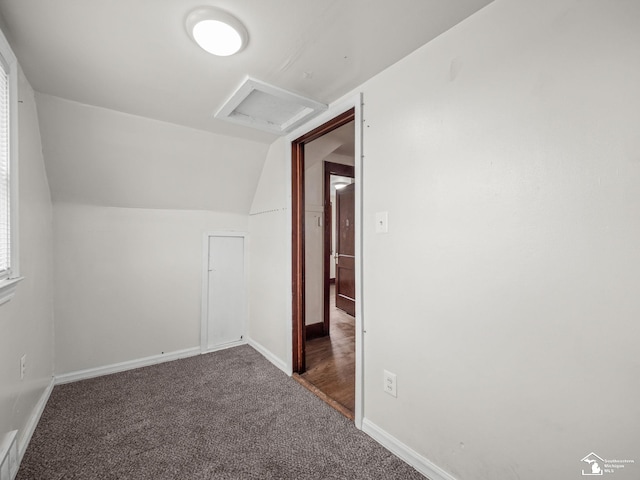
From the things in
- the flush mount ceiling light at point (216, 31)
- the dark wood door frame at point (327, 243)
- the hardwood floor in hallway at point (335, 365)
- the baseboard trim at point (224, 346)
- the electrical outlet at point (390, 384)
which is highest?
the flush mount ceiling light at point (216, 31)

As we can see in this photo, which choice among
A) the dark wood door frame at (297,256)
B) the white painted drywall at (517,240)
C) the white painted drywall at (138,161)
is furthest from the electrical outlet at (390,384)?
the white painted drywall at (138,161)

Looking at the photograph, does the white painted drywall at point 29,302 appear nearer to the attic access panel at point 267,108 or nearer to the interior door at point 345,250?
the attic access panel at point 267,108

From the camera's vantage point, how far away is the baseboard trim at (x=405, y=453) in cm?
144

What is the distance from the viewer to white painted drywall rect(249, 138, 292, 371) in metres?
2.63

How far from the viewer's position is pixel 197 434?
1.79 m

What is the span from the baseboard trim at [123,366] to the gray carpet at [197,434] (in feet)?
0.30

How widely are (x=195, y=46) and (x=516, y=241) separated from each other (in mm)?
1762

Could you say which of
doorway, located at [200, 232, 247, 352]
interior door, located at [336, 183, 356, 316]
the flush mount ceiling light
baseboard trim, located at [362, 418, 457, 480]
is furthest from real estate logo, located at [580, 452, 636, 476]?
interior door, located at [336, 183, 356, 316]

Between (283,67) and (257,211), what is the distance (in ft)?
5.61

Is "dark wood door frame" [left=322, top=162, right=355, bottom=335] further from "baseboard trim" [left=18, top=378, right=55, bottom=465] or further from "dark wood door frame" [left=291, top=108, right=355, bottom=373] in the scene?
"baseboard trim" [left=18, top=378, right=55, bottom=465]

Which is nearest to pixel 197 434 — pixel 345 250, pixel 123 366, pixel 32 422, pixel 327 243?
pixel 32 422

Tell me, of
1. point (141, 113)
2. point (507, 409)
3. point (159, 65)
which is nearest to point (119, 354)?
point (141, 113)

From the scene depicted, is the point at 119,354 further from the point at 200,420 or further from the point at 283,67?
the point at 283,67

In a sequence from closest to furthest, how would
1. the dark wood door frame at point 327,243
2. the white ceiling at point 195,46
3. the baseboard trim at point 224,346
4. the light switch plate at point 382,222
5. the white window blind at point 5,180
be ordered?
the white ceiling at point 195,46 → the white window blind at point 5,180 → the light switch plate at point 382,222 → the baseboard trim at point 224,346 → the dark wood door frame at point 327,243
